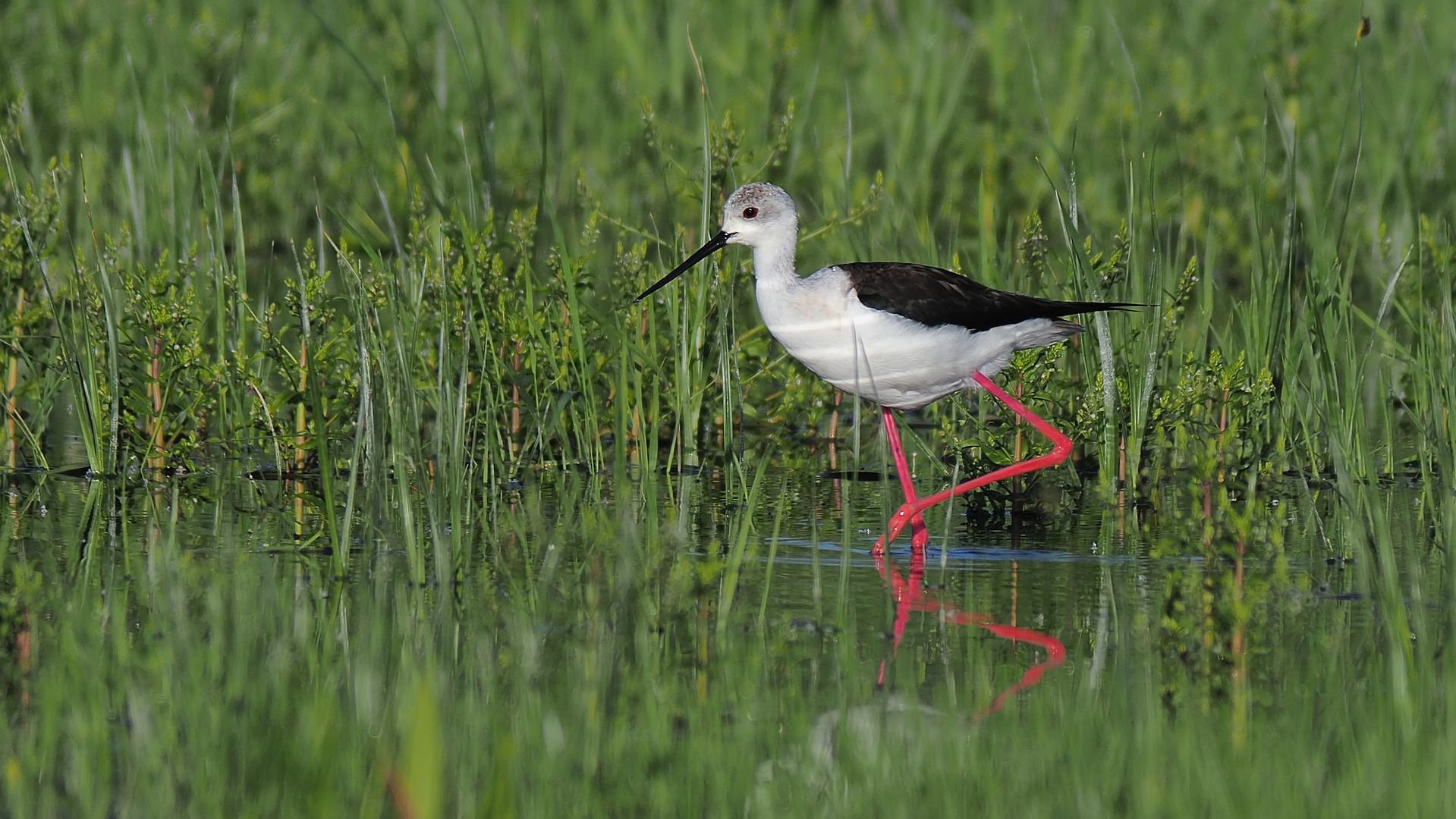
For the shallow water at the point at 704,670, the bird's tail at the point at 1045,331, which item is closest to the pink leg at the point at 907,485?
the shallow water at the point at 704,670

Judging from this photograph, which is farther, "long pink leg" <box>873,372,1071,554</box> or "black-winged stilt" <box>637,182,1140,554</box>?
"black-winged stilt" <box>637,182,1140,554</box>

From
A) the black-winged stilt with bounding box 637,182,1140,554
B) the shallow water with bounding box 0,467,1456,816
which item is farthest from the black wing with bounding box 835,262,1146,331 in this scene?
the shallow water with bounding box 0,467,1456,816

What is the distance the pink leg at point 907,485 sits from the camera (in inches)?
205

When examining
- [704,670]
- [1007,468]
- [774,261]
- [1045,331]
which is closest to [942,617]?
[704,670]

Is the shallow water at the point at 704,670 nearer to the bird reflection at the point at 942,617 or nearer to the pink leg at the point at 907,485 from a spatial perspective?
the bird reflection at the point at 942,617

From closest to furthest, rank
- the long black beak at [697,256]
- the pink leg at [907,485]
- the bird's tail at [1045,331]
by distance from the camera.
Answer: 1. the pink leg at [907,485]
2. the bird's tail at [1045,331]
3. the long black beak at [697,256]

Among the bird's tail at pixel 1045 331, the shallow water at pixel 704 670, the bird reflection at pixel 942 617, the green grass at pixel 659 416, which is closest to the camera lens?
the shallow water at pixel 704 670

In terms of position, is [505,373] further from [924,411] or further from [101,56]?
[101,56]

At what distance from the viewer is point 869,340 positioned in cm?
559

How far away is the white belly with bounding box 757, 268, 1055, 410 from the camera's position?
5559mm

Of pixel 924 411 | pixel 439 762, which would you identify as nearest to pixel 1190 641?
pixel 439 762

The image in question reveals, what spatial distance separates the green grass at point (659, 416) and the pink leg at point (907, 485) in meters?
0.15

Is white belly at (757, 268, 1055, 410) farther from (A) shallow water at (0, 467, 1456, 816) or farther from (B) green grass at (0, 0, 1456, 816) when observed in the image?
(A) shallow water at (0, 467, 1456, 816)

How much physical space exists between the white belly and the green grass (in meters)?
0.19
